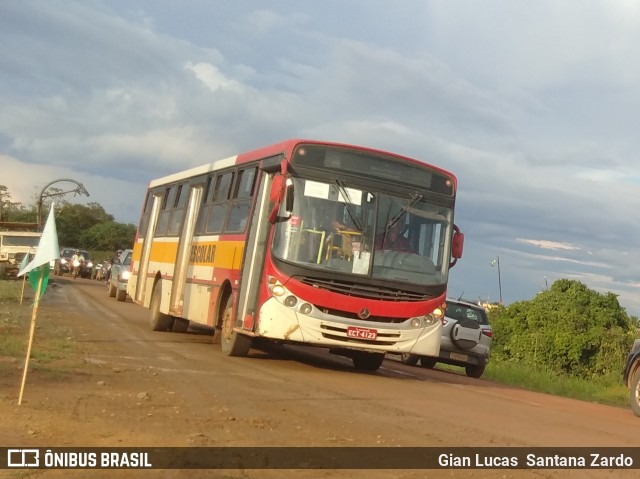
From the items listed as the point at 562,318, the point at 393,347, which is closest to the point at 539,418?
the point at 393,347

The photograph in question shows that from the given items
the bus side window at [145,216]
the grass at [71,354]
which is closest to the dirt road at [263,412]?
the grass at [71,354]

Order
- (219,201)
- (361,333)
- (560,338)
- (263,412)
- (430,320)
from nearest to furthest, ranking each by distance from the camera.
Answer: (263,412), (361,333), (430,320), (219,201), (560,338)

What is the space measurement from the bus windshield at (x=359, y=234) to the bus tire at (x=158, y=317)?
7554 mm

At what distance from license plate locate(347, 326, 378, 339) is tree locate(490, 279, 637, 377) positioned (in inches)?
700

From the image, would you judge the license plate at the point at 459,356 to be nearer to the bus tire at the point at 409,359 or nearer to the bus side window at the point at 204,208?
the bus tire at the point at 409,359

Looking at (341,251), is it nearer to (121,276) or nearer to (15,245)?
(121,276)

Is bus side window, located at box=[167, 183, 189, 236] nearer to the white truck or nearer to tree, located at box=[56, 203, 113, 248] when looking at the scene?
the white truck

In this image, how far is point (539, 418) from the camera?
40.0ft

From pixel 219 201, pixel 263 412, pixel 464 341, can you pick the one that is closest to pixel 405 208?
pixel 219 201

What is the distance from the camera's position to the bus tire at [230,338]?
16203 millimetres

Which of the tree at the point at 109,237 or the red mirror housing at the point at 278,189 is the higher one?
the tree at the point at 109,237

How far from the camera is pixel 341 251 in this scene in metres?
14.7

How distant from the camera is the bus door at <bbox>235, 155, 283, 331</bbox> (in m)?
15.0

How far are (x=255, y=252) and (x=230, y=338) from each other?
2.01 metres
